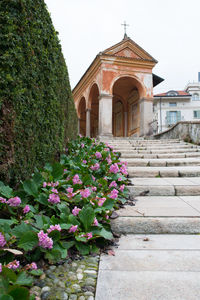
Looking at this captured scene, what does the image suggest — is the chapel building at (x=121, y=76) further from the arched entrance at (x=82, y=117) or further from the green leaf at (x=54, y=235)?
the green leaf at (x=54, y=235)

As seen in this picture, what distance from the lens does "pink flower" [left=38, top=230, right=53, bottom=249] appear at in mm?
1228

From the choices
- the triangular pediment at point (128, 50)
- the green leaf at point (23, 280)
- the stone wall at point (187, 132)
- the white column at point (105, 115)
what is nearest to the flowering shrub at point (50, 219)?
the green leaf at point (23, 280)

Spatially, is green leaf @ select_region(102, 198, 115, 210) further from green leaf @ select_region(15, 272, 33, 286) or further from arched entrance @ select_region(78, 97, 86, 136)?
arched entrance @ select_region(78, 97, 86, 136)

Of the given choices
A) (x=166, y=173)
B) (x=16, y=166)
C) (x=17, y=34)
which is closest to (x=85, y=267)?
(x=16, y=166)

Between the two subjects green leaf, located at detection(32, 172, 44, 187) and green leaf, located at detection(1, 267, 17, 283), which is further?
green leaf, located at detection(32, 172, 44, 187)

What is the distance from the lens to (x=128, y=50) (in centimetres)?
1194

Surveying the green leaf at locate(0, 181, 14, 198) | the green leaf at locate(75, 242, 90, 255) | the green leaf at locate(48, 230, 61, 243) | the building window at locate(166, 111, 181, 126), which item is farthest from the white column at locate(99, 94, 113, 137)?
the building window at locate(166, 111, 181, 126)

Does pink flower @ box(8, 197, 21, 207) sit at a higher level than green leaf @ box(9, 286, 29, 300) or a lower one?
higher

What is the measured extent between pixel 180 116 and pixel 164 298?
31662mm

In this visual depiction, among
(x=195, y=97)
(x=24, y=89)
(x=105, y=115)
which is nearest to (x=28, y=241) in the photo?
(x=24, y=89)

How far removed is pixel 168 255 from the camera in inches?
56.7

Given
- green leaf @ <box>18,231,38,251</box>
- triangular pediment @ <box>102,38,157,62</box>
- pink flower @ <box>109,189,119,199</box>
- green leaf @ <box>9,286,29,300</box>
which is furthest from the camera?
triangular pediment @ <box>102,38,157,62</box>

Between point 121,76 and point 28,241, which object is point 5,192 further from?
point 121,76

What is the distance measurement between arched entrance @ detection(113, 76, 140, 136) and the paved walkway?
11.1 m
